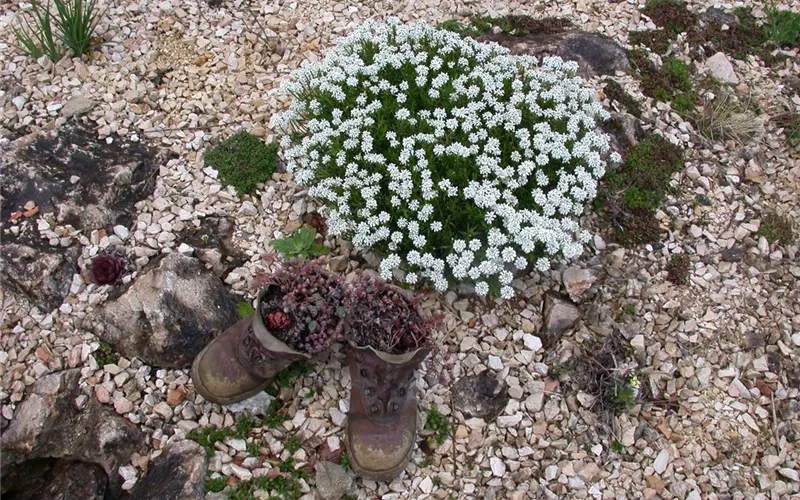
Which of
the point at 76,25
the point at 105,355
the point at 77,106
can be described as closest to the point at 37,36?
the point at 76,25

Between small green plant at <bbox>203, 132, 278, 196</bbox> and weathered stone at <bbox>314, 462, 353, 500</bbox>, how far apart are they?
7.82 ft

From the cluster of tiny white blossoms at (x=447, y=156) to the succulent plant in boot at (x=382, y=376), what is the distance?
1.53 feet

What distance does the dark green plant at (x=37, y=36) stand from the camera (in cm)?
643

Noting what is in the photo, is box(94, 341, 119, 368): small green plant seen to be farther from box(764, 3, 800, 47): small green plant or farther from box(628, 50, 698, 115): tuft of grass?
box(764, 3, 800, 47): small green plant

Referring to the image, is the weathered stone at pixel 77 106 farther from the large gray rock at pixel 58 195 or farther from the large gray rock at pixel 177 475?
the large gray rock at pixel 177 475

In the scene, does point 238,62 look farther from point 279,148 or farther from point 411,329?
point 411,329

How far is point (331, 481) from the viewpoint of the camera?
15.0 ft

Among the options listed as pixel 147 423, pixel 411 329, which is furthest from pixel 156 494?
pixel 411 329

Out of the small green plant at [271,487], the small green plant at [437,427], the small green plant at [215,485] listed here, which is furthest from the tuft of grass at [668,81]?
the small green plant at [215,485]

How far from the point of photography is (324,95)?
18.1 feet

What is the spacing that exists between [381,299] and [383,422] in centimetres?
78

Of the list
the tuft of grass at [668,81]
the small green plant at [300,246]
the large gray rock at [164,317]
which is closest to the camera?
the large gray rock at [164,317]

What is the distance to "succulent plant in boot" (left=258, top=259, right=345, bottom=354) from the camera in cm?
450

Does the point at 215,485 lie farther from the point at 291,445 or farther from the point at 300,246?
the point at 300,246
